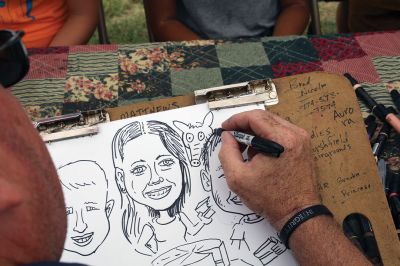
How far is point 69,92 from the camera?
1.03 meters

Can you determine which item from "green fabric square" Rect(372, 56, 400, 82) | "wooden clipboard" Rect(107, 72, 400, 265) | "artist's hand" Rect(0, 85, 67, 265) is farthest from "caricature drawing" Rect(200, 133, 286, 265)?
"green fabric square" Rect(372, 56, 400, 82)

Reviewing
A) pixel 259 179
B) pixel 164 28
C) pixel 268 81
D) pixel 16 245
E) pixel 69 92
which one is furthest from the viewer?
pixel 164 28

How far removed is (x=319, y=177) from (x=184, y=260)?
0.28 m

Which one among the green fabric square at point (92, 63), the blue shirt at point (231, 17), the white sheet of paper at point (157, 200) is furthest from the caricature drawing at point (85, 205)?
the blue shirt at point (231, 17)

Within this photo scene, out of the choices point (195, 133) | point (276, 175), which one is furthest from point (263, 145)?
point (195, 133)

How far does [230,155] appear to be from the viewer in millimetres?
Answer: 772

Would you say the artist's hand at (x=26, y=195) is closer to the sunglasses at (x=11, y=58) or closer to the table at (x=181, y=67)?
the sunglasses at (x=11, y=58)

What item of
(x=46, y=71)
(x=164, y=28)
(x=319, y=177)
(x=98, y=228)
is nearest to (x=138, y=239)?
(x=98, y=228)

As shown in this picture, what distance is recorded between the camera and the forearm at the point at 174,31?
1453 millimetres

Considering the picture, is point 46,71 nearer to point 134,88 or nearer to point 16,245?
point 134,88

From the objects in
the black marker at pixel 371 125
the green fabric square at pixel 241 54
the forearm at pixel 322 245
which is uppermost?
the green fabric square at pixel 241 54

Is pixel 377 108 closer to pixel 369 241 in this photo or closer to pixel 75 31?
pixel 369 241

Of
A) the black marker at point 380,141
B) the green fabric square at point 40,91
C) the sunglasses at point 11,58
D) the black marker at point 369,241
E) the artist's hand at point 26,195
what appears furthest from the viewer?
the green fabric square at point 40,91

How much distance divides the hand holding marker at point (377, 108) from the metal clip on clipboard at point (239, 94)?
0.24 metres
